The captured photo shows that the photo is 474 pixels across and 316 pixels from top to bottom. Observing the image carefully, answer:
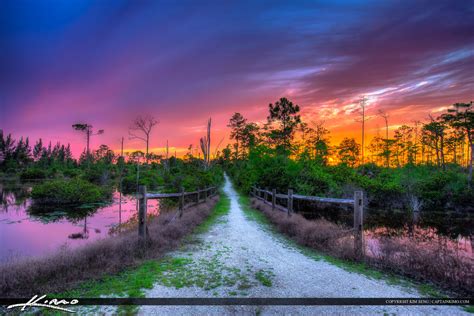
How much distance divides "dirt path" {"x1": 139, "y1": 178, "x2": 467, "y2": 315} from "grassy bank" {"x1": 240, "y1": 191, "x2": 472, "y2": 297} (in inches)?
15.3

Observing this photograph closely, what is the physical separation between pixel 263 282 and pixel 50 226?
15263 mm

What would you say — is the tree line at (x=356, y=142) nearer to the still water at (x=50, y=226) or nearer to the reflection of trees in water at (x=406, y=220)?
the reflection of trees in water at (x=406, y=220)

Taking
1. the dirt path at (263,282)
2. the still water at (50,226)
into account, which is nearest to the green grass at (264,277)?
the dirt path at (263,282)

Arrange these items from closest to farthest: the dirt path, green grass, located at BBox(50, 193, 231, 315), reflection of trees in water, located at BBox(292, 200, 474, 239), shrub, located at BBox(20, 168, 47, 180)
A: the dirt path, green grass, located at BBox(50, 193, 231, 315), reflection of trees in water, located at BBox(292, 200, 474, 239), shrub, located at BBox(20, 168, 47, 180)

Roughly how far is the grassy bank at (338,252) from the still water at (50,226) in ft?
24.2

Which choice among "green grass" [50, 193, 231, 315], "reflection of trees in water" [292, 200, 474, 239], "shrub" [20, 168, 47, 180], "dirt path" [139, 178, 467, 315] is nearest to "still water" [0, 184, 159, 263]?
"green grass" [50, 193, 231, 315]

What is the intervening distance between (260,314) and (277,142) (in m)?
28.7

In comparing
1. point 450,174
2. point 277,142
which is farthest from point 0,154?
point 450,174

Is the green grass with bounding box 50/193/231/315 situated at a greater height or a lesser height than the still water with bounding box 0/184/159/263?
greater

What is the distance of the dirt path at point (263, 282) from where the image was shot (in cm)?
368

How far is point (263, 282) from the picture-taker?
4.70 metres

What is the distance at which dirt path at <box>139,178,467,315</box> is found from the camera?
12.1 feet

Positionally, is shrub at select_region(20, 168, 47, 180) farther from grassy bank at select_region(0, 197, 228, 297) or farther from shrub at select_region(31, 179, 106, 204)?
grassy bank at select_region(0, 197, 228, 297)

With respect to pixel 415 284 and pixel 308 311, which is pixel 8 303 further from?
pixel 415 284
